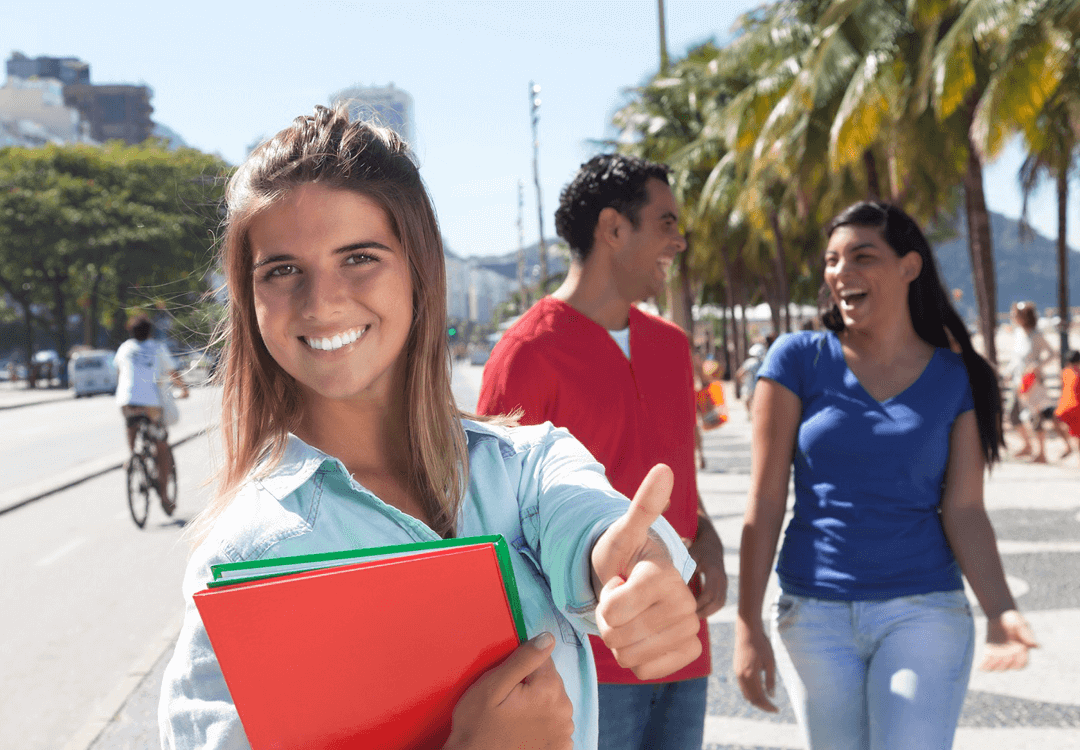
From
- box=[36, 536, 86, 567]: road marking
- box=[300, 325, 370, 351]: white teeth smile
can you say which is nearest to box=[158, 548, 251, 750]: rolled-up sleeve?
box=[300, 325, 370, 351]: white teeth smile

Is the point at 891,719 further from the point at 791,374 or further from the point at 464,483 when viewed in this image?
the point at 464,483

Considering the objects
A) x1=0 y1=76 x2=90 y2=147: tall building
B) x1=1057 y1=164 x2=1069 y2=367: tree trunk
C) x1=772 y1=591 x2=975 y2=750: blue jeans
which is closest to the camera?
x1=772 y1=591 x2=975 y2=750: blue jeans

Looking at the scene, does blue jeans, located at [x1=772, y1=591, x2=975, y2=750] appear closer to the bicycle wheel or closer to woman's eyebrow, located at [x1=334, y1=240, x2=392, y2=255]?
woman's eyebrow, located at [x1=334, y1=240, x2=392, y2=255]

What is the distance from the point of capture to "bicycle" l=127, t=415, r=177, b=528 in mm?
9062

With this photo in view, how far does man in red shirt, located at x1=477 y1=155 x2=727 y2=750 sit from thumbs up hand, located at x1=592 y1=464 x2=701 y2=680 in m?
1.27

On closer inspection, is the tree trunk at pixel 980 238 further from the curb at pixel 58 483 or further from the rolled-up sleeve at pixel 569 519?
the rolled-up sleeve at pixel 569 519

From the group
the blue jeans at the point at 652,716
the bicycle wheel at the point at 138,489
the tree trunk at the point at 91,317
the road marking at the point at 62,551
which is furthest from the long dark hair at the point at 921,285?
the tree trunk at the point at 91,317

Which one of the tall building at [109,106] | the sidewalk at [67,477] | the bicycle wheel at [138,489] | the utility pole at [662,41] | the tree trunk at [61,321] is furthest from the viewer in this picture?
the tall building at [109,106]

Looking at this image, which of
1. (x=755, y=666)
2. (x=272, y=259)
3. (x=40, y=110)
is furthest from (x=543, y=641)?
(x=40, y=110)

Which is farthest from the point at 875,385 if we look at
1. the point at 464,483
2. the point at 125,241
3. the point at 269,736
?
the point at 125,241

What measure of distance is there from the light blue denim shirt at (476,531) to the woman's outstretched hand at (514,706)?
0.13 m

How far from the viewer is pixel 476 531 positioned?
1420mm

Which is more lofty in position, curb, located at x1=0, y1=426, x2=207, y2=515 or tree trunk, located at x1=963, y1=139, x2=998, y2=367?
tree trunk, located at x1=963, y1=139, x2=998, y2=367

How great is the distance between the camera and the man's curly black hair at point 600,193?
3082mm
